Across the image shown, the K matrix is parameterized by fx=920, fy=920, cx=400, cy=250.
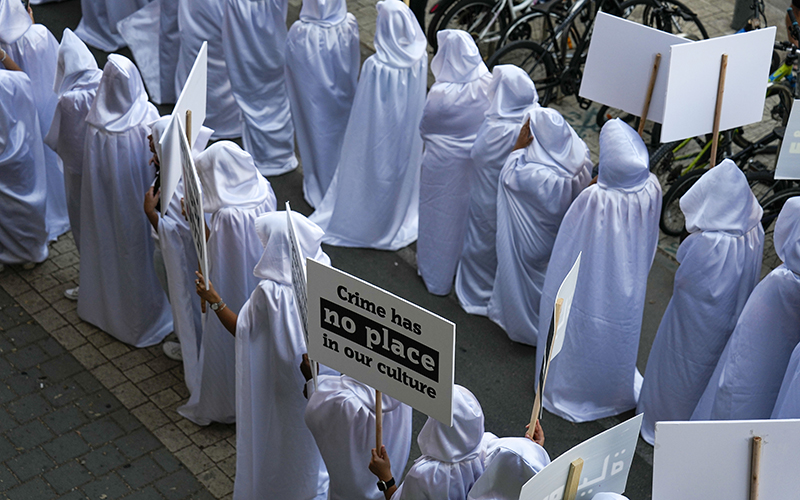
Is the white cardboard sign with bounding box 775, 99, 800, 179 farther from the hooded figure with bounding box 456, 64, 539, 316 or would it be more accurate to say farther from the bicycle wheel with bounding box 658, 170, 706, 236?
the bicycle wheel with bounding box 658, 170, 706, 236

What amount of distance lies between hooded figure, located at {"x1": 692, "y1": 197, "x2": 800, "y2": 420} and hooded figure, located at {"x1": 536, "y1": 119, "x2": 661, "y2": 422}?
2.04ft

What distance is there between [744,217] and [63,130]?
3666 mm

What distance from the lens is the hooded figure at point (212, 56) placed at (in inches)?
277

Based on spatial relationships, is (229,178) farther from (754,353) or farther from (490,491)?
(754,353)

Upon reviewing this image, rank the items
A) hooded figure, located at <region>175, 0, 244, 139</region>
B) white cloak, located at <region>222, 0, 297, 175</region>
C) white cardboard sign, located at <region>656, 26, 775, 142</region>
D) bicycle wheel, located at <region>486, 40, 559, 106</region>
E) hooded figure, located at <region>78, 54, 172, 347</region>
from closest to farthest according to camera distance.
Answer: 1. white cardboard sign, located at <region>656, 26, 775, 142</region>
2. hooded figure, located at <region>78, 54, 172, 347</region>
3. white cloak, located at <region>222, 0, 297, 175</region>
4. hooded figure, located at <region>175, 0, 244, 139</region>
5. bicycle wheel, located at <region>486, 40, 559, 106</region>

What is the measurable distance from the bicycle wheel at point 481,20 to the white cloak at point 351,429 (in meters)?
5.24

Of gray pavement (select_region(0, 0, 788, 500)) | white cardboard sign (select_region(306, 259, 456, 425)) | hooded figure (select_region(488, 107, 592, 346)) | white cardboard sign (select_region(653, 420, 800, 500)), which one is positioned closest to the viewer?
white cardboard sign (select_region(653, 420, 800, 500))

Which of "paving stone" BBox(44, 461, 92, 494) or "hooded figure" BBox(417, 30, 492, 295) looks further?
"hooded figure" BBox(417, 30, 492, 295)

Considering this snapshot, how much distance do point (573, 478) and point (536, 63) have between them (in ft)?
17.7

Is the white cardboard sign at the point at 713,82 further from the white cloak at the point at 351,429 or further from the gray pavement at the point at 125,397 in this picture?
the white cloak at the point at 351,429

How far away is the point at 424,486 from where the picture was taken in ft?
10.5

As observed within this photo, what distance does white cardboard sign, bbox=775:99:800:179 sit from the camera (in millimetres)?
4253

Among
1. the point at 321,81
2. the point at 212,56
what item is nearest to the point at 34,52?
the point at 212,56

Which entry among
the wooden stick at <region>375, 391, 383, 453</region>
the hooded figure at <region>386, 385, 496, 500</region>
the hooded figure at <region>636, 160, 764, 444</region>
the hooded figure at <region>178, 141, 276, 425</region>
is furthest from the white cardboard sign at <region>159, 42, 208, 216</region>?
the hooded figure at <region>636, 160, 764, 444</region>
